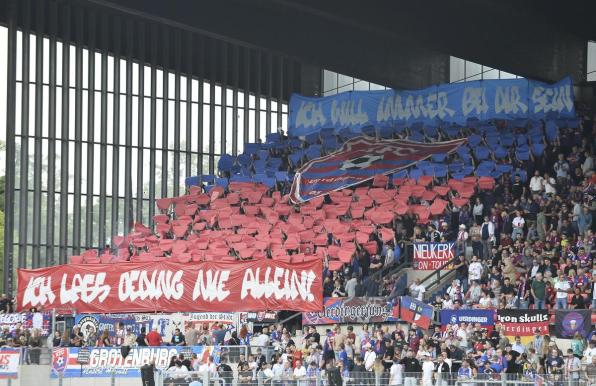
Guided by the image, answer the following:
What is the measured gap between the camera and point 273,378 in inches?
1001

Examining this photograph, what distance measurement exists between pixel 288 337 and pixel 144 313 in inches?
278

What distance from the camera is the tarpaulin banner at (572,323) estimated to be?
29.8 meters

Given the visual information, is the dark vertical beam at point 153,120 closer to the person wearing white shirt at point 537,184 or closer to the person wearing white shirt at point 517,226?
the person wearing white shirt at point 537,184

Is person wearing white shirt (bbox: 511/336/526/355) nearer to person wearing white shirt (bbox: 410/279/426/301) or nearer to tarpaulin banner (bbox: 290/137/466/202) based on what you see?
person wearing white shirt (bbox: 410/279/426/301)

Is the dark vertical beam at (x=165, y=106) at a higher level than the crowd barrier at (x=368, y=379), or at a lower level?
higher

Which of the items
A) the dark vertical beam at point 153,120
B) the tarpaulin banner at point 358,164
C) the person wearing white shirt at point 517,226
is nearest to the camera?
the person wearing white shirt at point 517,226

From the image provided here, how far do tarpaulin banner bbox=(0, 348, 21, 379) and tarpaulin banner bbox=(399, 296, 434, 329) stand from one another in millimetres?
9714

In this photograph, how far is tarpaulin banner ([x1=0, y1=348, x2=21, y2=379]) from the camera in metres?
30.5

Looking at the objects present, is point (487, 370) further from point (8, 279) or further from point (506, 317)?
point (8, 279)

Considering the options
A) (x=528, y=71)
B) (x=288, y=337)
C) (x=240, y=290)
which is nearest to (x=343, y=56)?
(x=528, y=71)

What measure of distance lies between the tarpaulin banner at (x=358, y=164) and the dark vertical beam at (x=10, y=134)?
12743 millimetres

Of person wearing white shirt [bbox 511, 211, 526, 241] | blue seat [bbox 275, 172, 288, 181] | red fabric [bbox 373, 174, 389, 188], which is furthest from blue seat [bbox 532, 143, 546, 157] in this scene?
blue seat [bbox 275, 172, 288, 181]

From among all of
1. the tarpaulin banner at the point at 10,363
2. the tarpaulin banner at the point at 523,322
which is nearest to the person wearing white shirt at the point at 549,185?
the tarpaulin banner at the point at 523,322

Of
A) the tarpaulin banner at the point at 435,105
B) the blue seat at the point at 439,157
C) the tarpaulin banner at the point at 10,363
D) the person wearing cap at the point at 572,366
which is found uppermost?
the tarpaulin banner at the point at 435,105
